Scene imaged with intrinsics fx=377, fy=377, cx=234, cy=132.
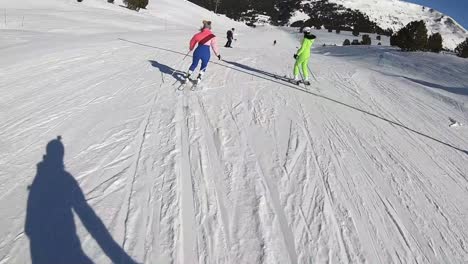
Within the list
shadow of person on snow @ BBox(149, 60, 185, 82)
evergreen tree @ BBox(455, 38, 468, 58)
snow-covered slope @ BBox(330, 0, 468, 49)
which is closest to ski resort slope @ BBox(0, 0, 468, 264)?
shadow of person on snow @ BBox(149, 60, 185, 82)

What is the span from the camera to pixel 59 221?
4141 mm

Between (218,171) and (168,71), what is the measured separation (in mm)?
7084

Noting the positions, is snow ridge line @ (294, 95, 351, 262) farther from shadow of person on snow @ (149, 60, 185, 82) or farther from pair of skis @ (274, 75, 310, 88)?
shadow of person on snow @ (149, 60, 185, 82)

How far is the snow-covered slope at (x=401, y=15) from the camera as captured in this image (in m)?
118

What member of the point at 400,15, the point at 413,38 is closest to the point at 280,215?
the point at 413,38

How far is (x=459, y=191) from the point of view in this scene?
5.99 m

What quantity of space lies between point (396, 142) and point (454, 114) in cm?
367

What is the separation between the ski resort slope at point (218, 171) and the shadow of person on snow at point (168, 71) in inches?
11.9

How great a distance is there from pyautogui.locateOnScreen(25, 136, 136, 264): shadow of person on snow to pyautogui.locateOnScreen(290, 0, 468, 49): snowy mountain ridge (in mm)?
115351

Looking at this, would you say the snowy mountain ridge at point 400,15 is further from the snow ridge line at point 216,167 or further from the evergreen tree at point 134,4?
the snow ridge line at point 216,167

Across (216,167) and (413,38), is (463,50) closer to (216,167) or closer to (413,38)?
(413,38)

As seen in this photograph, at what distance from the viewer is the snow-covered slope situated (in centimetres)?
11836

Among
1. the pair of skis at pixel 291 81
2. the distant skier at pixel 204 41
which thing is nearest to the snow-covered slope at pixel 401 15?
the pair of skis at pixel 291 81

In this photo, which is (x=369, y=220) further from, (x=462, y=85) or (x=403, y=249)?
(x=462, y=85)
